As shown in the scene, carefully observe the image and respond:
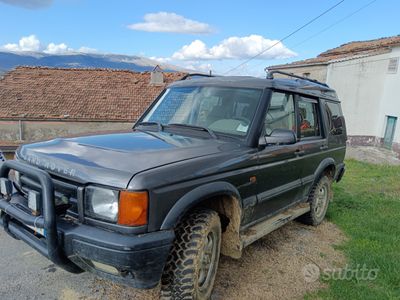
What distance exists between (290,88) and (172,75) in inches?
986

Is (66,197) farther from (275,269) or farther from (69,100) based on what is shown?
(69,100)

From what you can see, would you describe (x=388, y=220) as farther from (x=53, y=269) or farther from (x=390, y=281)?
(x=53, y=269)

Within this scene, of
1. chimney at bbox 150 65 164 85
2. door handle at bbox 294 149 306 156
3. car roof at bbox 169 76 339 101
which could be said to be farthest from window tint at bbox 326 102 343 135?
chimney at bbox 150 65 164 85

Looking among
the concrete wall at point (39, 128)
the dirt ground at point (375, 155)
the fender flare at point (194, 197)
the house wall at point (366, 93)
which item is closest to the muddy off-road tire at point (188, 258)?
the fender flare at point (194, 197)

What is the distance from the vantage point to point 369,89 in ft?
72.0

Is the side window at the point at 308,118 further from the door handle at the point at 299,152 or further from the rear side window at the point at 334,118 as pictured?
the rear side window at the point at 334,118

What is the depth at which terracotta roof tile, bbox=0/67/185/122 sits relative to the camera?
70.4ft

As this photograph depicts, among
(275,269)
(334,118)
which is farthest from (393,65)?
(275,269)

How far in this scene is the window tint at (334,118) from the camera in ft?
16.8

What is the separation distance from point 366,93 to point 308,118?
793 inches

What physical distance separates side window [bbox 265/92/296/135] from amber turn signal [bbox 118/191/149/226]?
5.80ft

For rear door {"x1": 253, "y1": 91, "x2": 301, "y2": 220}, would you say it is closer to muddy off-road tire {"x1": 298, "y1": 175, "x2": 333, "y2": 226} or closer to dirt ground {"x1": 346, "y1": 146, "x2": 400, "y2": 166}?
muddy off-road tire {"x1": 298, "y1": 175, "x2": 333, "y2": 226}

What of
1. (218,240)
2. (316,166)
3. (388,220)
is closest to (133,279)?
(218,240)

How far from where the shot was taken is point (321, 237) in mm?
4762
